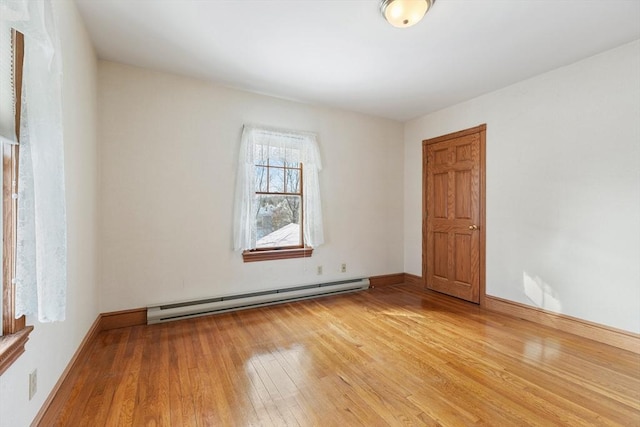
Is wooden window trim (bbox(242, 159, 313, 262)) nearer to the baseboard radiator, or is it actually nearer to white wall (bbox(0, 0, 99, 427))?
the baseboard radiator

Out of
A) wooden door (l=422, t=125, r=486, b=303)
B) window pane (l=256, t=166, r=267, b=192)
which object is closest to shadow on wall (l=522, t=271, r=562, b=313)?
wooden door (l=422, t=125, r=486, b=303)

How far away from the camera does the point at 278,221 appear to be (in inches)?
150

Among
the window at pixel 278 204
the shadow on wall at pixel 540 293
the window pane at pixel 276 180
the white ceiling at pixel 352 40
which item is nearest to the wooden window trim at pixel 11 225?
the white ceiling at pixel 352 40

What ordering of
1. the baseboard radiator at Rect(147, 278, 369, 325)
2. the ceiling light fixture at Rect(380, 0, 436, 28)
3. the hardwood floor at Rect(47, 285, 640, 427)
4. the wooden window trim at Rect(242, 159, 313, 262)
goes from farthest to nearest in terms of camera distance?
the wooden window trim at Rect(242, 159, 313, 262)
the baseboard radiator at Rect(147, 278, 369, 325)
the ceiling light fixture at Rect(380, 0, 436, 28)
the hardwood floor at Rect(47, 285, 640, 427)

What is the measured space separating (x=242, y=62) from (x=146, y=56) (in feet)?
2.99

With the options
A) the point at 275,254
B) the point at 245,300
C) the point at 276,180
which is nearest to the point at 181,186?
the point at 276,180

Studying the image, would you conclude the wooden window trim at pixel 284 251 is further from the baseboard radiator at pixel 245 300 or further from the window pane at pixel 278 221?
the baseboard radiator at pixel 245 300

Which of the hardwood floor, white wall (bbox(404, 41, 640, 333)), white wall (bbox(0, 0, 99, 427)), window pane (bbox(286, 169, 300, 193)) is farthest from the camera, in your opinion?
window pane (bbox(286, 169, 300, 193))

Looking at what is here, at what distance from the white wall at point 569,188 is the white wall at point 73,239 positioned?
4.11 m

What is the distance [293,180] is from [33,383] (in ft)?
9.79

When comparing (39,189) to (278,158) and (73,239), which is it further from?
(278,158)

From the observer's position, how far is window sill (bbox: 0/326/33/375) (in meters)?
1.14

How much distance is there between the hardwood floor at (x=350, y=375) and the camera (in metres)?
1.67

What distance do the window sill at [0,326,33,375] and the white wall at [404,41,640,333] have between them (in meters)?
4.10
